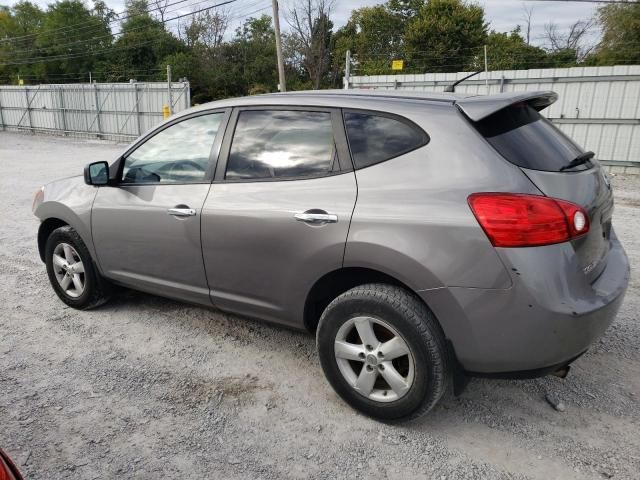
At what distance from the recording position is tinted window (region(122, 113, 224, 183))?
325cm

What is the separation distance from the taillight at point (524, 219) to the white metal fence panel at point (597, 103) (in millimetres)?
8941

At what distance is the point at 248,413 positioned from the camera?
9.05ft

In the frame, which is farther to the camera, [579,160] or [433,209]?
[579,160]

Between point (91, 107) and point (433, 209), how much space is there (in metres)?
23.8

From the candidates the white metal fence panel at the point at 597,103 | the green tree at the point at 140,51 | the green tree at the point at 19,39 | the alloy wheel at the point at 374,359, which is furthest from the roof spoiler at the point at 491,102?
the green tree at the point at 19,39

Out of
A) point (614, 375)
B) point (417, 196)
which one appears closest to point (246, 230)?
point (417, 196)

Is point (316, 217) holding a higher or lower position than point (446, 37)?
lower

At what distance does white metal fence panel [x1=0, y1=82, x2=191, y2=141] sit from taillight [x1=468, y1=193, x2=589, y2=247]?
17745 millimetres

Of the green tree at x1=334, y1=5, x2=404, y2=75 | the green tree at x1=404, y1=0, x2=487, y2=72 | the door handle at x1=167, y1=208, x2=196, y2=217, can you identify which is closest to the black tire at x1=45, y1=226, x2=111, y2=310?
the door handle at x1=167, y1=208, x2=196, y2=217

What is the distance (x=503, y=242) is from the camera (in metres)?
2.16

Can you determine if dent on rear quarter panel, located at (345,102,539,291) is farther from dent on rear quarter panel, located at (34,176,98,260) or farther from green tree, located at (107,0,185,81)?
green tree, located at (107,0,185,81)

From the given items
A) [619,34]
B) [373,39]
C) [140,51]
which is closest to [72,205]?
[619,34]

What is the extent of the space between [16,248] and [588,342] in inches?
235

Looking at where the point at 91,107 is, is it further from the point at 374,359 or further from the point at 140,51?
the point at 140,51
